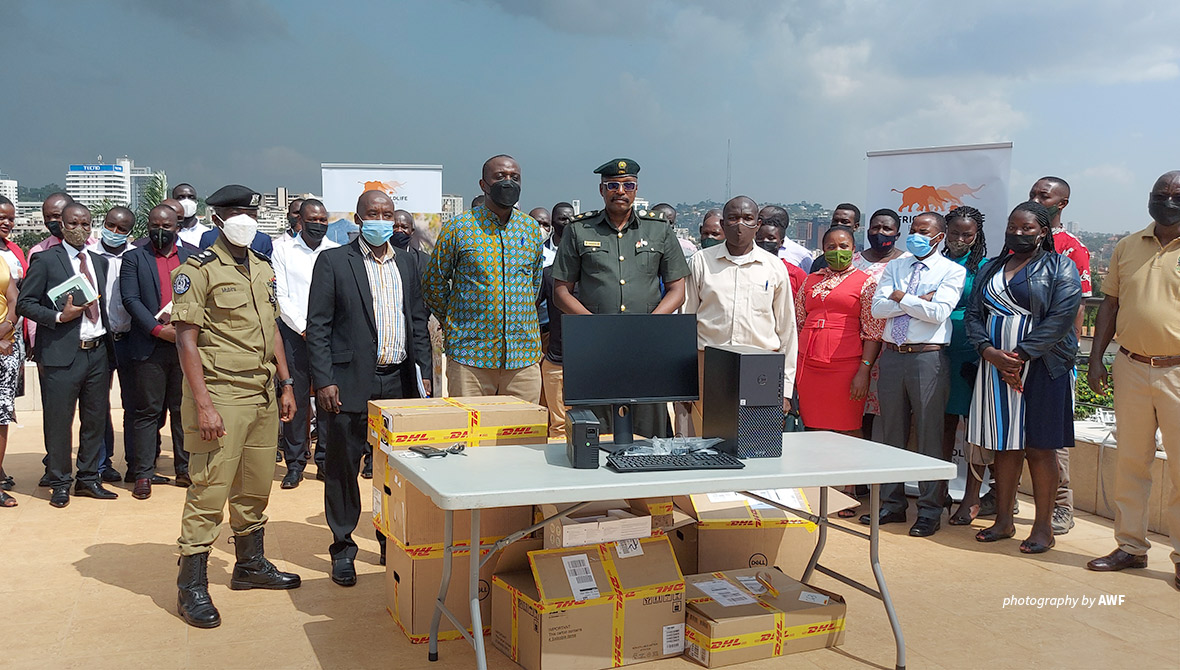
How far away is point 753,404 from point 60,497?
462cm

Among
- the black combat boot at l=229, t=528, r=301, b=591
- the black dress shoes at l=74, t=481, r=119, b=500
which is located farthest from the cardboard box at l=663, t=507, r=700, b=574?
the black dress shoes at l=74, t=481, r=119, b=500

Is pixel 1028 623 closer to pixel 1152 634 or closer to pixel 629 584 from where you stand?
pixel 1152 634

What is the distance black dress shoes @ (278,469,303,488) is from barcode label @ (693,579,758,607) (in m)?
3.49

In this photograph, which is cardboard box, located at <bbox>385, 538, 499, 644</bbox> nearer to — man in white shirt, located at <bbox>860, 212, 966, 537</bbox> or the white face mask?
the white face mask

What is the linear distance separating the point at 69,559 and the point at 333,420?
1.68 m

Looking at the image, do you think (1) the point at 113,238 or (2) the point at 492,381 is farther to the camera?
(1) the point at 113,238

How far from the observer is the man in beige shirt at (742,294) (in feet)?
16.1

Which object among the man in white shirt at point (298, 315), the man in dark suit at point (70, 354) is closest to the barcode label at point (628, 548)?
the man in white shirt at point (298, 315)

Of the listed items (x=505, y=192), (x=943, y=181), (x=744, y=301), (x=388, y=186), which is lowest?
(x=744, y=301)

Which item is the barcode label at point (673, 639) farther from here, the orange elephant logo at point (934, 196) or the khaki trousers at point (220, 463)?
the orange elephant logo at point (934, 196)

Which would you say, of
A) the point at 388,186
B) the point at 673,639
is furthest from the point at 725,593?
the point at 388,186

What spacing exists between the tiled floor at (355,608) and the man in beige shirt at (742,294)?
1236 mm

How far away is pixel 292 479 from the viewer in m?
6.25

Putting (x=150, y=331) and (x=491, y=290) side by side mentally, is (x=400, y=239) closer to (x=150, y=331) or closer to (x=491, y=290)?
(x=150, y=331)
